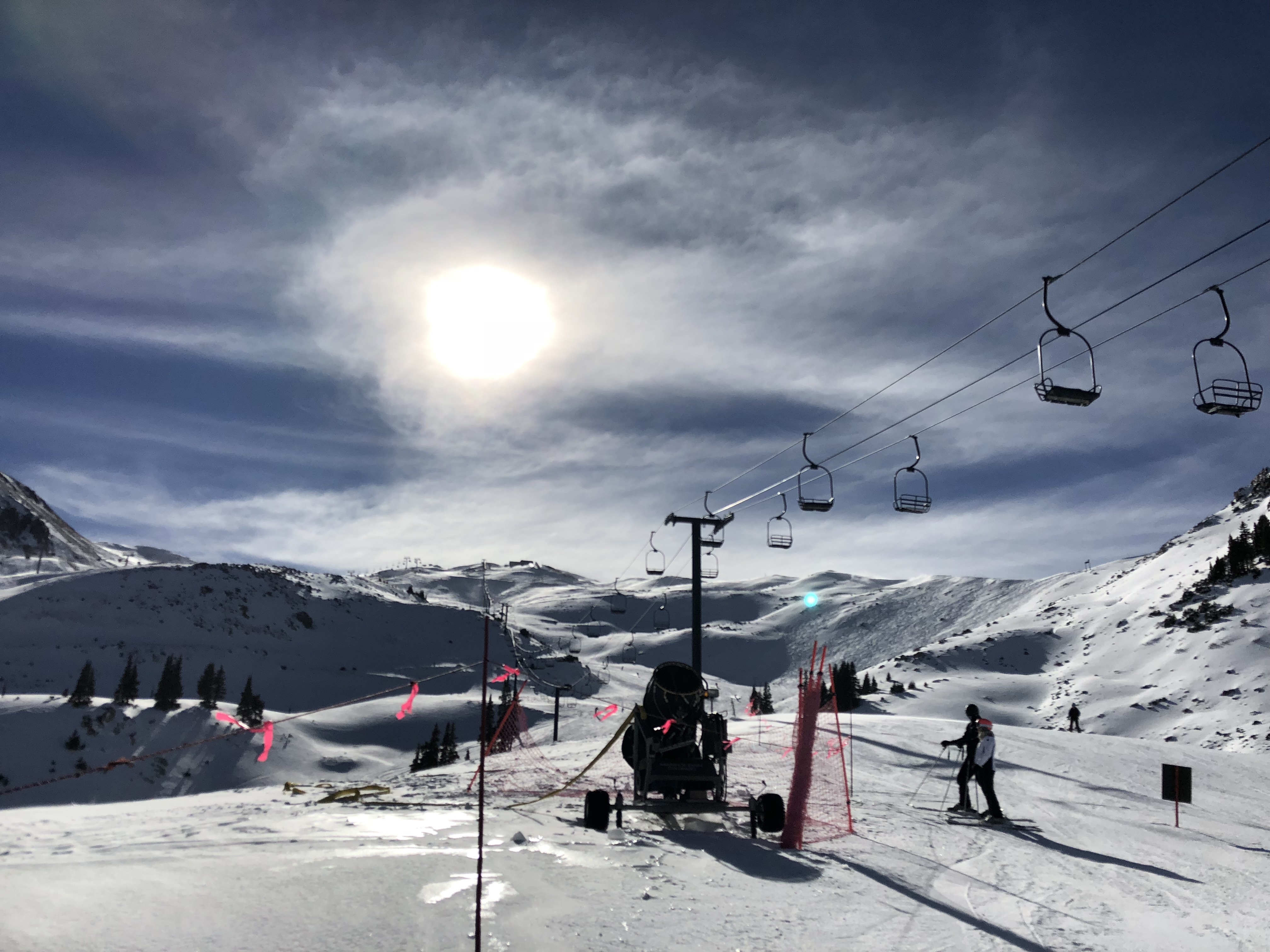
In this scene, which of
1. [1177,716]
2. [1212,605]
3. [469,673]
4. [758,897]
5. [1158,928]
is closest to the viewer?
[1158,928]

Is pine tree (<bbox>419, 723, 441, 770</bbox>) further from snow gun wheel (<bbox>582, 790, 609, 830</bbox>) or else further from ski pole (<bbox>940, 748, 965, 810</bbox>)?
snow gun wheel (<bbox>582, 790, 609, 830</bbox>)

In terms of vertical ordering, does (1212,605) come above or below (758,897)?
above

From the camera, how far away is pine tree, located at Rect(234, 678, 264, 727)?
76.8 meters

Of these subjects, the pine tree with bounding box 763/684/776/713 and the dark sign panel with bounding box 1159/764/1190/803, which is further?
the pine tree with bounding box 763/684/776/713

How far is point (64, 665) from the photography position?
97.7m

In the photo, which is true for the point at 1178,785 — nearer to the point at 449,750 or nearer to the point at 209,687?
the point at 449,750

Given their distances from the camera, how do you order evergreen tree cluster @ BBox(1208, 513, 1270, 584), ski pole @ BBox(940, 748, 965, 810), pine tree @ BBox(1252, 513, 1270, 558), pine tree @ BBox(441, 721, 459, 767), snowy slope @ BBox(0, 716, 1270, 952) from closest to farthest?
1. snowy slope @ BBox(0, 716, 1270, 952)
2. ski pole @ BBox(940, 748, 965, 810)
3. pine tree @ BBox(441, 721, 459, 767)
4. pine tree @ BBox(1252, 513, 1270, 558)
5. evergreen tree cluster @ BBox(1208, 513, 1270, 584)

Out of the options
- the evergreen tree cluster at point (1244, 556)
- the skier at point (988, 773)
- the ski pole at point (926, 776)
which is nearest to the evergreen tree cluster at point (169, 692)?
the ski pole at point (926, 776)

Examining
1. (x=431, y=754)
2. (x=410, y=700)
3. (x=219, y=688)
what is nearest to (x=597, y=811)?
(x=410, y=700)

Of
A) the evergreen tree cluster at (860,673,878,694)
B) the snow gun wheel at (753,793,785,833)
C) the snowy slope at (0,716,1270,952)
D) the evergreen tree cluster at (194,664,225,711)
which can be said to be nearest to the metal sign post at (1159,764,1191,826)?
the snowy slope at (0,716,1270,952)

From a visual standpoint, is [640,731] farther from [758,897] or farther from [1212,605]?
[1212,605]

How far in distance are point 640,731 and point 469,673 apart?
346ft

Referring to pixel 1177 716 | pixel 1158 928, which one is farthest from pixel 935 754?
pixel 1177 716

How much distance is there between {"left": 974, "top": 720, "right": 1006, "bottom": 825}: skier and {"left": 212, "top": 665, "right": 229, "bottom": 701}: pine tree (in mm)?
83875
